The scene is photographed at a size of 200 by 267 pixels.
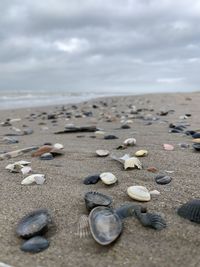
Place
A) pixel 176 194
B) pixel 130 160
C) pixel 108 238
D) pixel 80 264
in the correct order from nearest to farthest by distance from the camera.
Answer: pixel 80 264 → pixel 108 238 → pixel 176 194 → pixel 130 160

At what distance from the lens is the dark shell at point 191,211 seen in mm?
1918

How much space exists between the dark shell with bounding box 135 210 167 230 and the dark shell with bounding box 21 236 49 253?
499 mm

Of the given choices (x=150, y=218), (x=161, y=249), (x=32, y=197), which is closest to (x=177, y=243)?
(x=161, y=249)

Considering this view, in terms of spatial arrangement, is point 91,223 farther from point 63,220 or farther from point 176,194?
point 176,194

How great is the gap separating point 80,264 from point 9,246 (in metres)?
0.38

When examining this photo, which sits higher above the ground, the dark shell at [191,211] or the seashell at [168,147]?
the dark shell at [191,211]

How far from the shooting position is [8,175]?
2961 mm

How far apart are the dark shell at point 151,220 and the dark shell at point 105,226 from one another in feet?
0.47

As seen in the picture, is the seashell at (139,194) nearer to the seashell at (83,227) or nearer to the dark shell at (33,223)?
the seashell at (83,227)

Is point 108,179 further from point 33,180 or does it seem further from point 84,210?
point 33,180

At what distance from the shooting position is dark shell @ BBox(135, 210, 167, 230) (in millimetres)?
1884

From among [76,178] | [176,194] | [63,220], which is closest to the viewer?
[63,220]

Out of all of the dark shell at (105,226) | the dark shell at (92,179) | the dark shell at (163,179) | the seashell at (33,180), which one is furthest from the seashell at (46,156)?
the dark shell at (105,226)

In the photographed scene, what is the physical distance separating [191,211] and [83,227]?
0.58 metres
